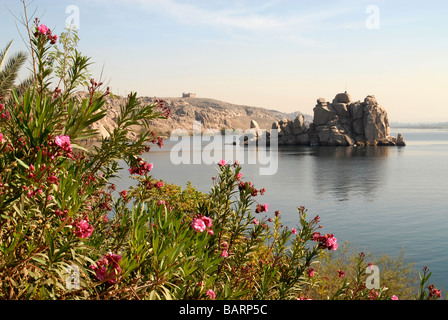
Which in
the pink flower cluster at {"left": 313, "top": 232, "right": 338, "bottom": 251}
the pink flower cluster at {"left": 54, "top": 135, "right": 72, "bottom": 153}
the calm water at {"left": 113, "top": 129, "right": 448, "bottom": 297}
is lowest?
the calm water at {"left": 113, "top": 129, "right": 448, "bottom": 297}

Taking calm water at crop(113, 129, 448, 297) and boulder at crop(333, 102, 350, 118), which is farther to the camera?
boulder at crop(333, 102, 350, 118)

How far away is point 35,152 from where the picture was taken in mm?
3748

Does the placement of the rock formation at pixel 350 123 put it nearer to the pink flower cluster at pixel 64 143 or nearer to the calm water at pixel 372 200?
the calm water at pixel 372 200

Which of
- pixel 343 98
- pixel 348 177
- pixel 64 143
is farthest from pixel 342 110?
pixel 64 143

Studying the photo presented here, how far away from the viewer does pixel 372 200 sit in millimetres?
33656

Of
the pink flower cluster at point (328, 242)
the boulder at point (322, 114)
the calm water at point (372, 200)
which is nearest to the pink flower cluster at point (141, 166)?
the pink flower cluster at point (328, 242)

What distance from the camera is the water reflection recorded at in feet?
122

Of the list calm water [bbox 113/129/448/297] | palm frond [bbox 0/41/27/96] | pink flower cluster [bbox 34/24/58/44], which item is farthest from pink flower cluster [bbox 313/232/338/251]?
palm frond [bbox 0/41/27/96]

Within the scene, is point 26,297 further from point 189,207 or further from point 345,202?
point 345,202

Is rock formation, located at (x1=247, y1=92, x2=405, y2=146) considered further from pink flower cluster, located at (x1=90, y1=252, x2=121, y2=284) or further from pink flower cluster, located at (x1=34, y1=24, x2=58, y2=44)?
pink flower cluster, located at (x1=90, y1=252, x2=121, y2=284)

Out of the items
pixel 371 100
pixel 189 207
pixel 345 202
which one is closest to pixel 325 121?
pixel 371 100

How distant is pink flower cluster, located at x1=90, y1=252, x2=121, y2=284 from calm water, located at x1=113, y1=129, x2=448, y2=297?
1425 centimetres

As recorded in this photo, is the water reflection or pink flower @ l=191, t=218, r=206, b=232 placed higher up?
pink flower @ l=191, t=218, r=206, b=232
